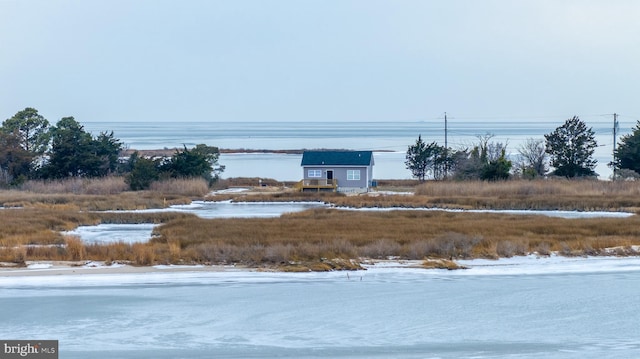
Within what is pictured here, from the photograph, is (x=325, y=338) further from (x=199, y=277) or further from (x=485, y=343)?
(x=199, y=277)

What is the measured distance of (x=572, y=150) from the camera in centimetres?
6378

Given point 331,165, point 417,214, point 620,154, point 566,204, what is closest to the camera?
point 417,214

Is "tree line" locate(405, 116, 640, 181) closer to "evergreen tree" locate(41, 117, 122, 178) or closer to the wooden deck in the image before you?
the wooden deck

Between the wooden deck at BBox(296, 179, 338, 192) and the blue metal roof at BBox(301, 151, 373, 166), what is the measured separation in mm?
1435

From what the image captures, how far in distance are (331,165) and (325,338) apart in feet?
139

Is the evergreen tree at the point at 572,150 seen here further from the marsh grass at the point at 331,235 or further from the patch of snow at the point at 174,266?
the patch of snow at the point at 174,266

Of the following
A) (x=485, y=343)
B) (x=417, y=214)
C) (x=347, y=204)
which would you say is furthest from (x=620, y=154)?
(x=485, y=343)

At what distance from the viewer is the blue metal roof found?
183 ft

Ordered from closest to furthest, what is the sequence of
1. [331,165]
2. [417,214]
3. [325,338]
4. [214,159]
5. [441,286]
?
[325,338], [441,286], [417,214], [331,165], [214,159]

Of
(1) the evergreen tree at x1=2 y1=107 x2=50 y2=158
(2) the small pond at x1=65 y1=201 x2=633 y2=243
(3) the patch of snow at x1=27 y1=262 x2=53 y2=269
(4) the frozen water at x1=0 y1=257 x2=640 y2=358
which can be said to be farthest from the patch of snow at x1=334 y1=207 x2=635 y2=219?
(1) the evergreen tree at x1=2 y1=107 x2=50 y2=158

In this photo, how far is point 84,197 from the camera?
4706 cm

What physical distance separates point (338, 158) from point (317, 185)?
3.01 metres

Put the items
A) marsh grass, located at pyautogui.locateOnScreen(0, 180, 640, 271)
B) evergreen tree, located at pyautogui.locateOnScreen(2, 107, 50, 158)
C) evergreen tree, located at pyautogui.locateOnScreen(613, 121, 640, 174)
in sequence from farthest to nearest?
1. evergreen tree, located at pyautogui.locateOnScreen(2, 107, 50, 158)
2. evergreen tree, located at pyautogui.locateOnScreen(613, 121, 640, 174)
3. marsh grass, located at pyautogui.locateOnScreen(0, 180, 640, 271)

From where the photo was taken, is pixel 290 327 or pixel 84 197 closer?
pixel 290 327
